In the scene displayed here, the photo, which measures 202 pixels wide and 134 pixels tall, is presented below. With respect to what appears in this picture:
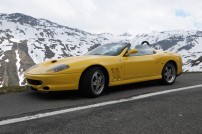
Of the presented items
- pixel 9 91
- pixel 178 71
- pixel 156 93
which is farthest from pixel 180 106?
pixel 9 91

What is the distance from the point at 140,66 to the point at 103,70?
1.31 m

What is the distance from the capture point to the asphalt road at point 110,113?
14.9ft

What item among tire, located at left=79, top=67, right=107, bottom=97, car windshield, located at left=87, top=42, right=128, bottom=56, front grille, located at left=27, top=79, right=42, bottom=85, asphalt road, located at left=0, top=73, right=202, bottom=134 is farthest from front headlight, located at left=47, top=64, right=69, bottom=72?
car windshield, located at left=87, top=42, right=128, bottom=56

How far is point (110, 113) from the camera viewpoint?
5430 mm

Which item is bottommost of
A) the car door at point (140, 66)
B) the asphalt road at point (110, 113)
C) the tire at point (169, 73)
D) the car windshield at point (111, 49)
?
the asphalt road at point (110, 113)

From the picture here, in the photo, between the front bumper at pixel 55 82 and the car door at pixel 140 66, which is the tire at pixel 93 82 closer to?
the front bumper at pixel 55 82

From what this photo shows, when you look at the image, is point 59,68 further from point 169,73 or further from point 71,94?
point 169,73

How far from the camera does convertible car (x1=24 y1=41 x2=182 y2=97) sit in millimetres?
6672

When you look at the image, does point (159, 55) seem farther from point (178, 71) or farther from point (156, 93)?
point (156, 93)

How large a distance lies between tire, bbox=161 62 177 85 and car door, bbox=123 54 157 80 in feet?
1.48

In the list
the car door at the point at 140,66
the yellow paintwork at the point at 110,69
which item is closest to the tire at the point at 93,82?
the yellow paintwork at the point at 110,69

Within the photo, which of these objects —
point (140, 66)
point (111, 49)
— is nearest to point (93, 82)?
point (111, 49)

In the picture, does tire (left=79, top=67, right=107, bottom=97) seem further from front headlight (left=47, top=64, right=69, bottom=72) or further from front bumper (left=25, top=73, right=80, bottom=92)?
front headlight (left=47, top=64, right=69, bottom=72)

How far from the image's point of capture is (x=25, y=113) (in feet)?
17.7
